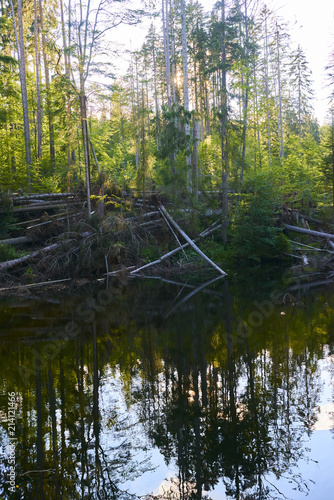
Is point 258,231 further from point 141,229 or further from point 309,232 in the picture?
point 141,229

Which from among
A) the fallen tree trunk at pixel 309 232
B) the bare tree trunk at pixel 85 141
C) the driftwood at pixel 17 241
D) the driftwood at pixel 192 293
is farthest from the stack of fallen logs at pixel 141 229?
the fallen tree trunk at pixel 309 232

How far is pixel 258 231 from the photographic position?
1731cm

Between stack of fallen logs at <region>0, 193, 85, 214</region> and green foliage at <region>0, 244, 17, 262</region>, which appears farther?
stack of fallen logs at <region>0, 193, 85, 214</region>

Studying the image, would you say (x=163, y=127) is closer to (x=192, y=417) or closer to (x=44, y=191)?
(x=44, y=191)

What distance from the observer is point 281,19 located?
29.8 m

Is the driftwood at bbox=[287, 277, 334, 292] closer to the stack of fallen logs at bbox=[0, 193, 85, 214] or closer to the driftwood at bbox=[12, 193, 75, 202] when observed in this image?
the stack of fallen logs at bbox=[0, 193, 85, 214]

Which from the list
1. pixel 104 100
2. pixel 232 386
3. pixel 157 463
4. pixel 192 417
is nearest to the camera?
pixel 157 463

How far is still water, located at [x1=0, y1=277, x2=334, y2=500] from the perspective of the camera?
356cm

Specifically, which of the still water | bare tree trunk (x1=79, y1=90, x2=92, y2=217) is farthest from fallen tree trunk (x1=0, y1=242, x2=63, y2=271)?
the still water

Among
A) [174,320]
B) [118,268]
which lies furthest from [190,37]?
[174,320]

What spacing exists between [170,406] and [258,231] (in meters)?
13.4

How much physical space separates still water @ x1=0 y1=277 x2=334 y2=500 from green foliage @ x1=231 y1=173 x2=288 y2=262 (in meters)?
8.41

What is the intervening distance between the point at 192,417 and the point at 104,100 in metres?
17.3

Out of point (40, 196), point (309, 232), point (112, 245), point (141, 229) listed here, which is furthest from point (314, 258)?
point (40, 196)
